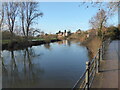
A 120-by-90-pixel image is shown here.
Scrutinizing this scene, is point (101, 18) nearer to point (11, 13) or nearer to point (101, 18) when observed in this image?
point (101, 18)

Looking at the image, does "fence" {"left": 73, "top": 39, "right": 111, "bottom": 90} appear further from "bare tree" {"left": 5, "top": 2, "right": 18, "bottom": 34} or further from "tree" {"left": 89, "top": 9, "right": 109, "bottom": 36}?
"bare tree" {"left": 5, "top": 2, "right": 18, "bottom": 34}

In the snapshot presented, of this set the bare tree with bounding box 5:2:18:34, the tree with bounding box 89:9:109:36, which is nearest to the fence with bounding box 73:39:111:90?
the tree with bounding box 89:9:109:36

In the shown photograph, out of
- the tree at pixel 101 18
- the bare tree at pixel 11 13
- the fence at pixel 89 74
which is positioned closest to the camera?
Result: the fence at pixel 89 74

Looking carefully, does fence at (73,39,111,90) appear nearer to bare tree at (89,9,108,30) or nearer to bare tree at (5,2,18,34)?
bare tree at (89,9,108,30)

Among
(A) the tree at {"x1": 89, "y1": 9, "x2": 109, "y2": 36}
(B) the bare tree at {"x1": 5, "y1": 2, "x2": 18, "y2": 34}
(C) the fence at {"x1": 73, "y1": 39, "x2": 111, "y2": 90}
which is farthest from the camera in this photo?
(B) the bare tree at {"x1": 5, "y1": 2, "x2": 18, "y2": 34}

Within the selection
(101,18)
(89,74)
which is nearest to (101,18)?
(101,18)

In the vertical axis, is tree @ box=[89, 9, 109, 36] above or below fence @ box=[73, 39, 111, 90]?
above

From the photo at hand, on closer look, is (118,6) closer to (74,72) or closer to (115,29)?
(74,72)

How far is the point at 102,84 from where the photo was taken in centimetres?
441

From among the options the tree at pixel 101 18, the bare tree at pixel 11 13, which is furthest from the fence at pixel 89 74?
the bare tree at pixel 11 13

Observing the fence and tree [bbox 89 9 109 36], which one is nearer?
the fence

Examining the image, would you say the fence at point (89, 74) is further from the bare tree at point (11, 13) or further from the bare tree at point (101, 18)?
the bare tree at point (11, 13)

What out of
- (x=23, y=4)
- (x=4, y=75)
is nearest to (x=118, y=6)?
(x=4, y=75)

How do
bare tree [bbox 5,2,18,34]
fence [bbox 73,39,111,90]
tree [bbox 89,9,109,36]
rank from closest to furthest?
Result: 1. fence [bbox 73,39,111,90]
2. tree [bbox 89,9,109,36]
3. bare tree [bbox 5,2,18,34]
